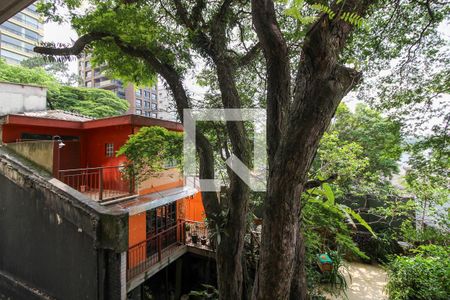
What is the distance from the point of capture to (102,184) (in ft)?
19.0

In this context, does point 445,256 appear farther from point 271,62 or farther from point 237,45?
point 237,45

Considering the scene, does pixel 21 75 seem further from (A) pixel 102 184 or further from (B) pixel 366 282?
(B) pixel 366 282

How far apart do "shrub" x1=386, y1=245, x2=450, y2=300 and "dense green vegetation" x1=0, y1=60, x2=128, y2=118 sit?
19.7 m

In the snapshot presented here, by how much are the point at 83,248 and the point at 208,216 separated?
1899 millimetres

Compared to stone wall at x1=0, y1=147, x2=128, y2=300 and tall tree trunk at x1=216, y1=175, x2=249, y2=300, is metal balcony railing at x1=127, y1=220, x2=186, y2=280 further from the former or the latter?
tall tree trunk at x1=216, y1=175, x2=249, y2=300

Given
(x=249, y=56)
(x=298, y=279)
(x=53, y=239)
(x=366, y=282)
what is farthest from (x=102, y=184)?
(x=366, y=282)

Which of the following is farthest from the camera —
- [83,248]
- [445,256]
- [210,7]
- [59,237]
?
[445,256]

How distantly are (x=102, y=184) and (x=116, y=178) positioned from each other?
115cm

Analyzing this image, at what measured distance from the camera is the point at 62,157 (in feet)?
26.3

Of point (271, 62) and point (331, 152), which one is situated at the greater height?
point (271, 62)

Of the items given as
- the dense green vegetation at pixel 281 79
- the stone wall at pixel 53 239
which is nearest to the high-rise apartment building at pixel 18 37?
the dense green vegetation at pixel 281 79

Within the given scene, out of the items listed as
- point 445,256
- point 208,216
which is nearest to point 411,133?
point 445,256

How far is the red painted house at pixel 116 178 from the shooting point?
244 inches

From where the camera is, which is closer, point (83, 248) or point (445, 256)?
point (83, 248)
